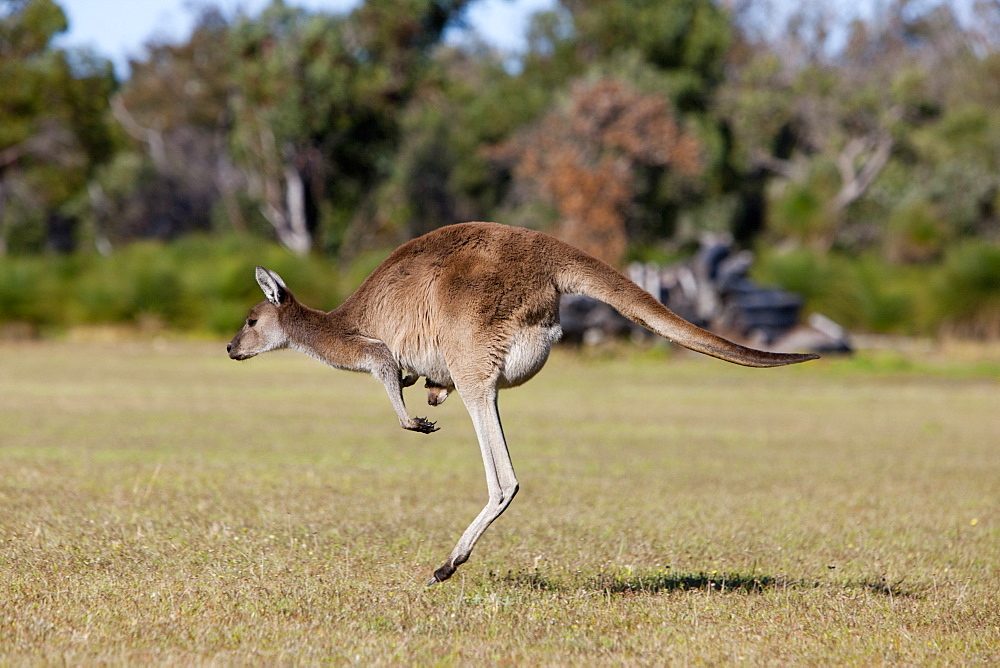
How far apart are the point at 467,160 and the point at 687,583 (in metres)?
39.0

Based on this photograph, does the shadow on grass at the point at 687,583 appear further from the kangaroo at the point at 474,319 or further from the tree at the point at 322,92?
the tree at the point at 322,92

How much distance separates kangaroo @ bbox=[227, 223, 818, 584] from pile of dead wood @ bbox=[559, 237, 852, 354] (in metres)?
18.2

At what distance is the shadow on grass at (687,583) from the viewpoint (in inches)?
246

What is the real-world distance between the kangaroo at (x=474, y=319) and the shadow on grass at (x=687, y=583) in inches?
29.5

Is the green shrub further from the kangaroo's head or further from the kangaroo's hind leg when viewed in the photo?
the kangaroo's hind leg

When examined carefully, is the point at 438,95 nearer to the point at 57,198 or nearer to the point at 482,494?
the point at 57,198

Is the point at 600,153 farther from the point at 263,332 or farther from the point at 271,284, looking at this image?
the point at 271,284

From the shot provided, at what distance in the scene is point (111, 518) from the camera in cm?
784

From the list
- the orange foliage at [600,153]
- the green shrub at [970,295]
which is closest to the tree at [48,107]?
the orange foliage at [600,153]

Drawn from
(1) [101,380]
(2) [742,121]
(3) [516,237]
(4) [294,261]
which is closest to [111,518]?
(3) [516,237]

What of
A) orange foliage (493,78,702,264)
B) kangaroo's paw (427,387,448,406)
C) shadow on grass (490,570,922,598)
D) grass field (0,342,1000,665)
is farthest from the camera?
orange foliage (493,78,702,264)

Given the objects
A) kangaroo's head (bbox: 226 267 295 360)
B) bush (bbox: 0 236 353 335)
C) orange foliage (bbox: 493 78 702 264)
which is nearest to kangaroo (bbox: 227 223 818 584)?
kangaroo's head (bbox: 226 267 295 360)

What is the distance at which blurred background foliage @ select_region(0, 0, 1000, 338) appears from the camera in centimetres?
2931

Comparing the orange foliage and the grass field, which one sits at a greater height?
the orange foliage
